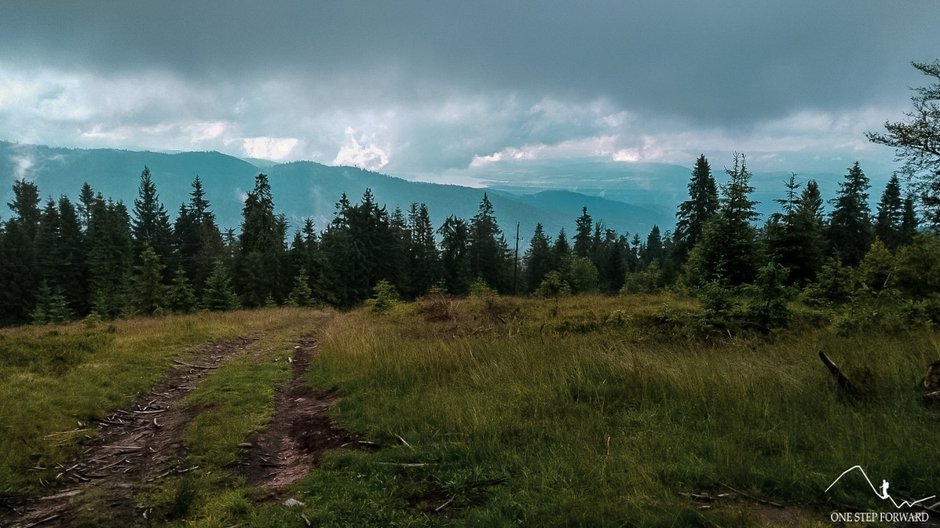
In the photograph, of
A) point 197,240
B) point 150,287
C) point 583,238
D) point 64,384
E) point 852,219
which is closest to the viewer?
point 64,384

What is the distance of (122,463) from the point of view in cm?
544

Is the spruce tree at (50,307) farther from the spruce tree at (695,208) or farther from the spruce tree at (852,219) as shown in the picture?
the spruce tree at (852,219)

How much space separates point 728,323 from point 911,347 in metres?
3.55

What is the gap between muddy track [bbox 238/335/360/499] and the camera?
16.0 ft

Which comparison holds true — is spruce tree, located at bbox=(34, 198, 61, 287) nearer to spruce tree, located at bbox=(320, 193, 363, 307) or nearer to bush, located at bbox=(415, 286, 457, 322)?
spruce tree, located at bbox=(320, 193, 363, 307)

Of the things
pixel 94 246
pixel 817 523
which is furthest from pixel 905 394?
pixel 94 246

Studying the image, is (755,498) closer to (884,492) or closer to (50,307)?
(884,492)

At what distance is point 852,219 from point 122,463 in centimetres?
5687

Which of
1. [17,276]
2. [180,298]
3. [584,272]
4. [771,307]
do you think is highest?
[771,307]

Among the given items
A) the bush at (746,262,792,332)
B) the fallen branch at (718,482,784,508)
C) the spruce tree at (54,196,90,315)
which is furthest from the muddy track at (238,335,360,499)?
the spruce tree at (54,196,90,315)

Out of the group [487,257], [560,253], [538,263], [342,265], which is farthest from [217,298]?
[560,253]

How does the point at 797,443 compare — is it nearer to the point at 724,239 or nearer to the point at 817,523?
the point at 817,523

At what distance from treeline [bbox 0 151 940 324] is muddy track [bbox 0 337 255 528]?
1956 cm

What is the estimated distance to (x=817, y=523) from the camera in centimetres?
304
